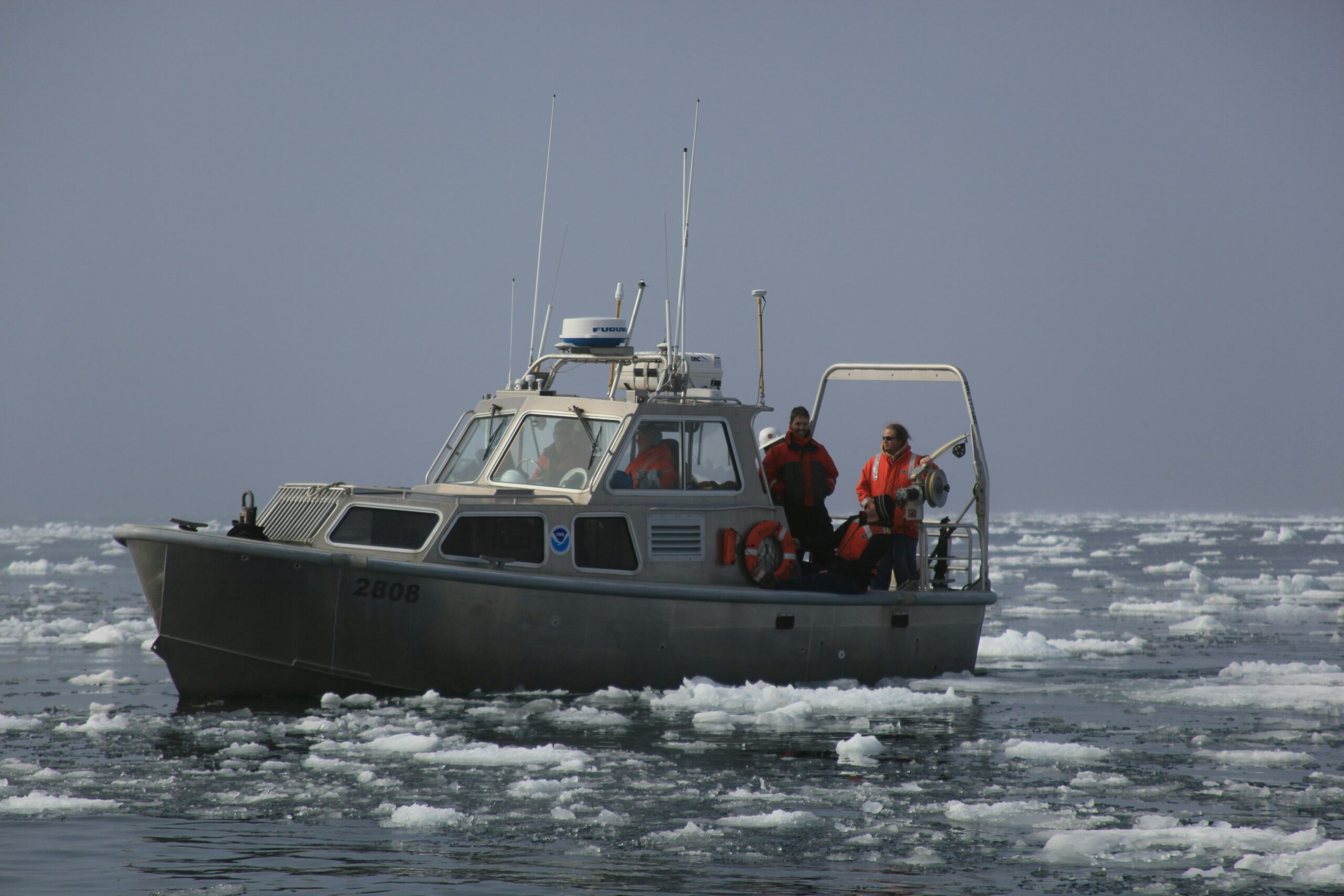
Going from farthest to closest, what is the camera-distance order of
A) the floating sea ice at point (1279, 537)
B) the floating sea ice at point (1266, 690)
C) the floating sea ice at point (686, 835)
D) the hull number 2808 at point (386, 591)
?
the floating sea ice at point (1279, 537)
the floating sea ice at point (1266, 690)
the hull number 2808 at point (386, 591)
the floating sea ice at point (686, 835)

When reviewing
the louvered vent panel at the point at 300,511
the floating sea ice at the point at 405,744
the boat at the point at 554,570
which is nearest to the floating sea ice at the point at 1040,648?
the boat at the point at 554,570

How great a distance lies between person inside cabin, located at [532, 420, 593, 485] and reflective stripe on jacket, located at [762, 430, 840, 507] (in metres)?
1.47

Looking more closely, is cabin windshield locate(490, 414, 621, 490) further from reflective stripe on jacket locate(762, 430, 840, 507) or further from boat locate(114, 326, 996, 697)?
reflective stripe on jacket locate(762, 430, 840, 507)

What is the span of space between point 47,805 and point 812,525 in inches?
235

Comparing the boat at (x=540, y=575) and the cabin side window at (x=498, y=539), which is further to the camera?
the cabin side window at (x=498, y=539)

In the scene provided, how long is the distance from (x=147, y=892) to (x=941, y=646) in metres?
7.21

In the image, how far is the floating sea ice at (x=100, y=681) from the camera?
35.7 feet

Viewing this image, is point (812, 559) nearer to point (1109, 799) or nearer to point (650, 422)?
point (650, 422)

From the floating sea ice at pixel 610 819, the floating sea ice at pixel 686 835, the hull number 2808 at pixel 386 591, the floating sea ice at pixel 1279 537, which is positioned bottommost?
the floating sea ice at pixel 1279 537

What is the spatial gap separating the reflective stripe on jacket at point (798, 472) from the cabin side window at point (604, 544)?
60.0 inches

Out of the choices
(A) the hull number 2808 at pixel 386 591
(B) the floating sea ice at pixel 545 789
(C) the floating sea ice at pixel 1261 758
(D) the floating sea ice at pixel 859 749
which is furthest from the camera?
(A) the hull number 2808 at pixel 386 591

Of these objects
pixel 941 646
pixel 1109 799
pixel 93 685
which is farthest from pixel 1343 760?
pixel 93 685

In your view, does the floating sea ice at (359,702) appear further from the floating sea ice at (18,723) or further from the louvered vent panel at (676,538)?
the louvered vent panel at (676,538)

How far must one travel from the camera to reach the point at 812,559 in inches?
437
